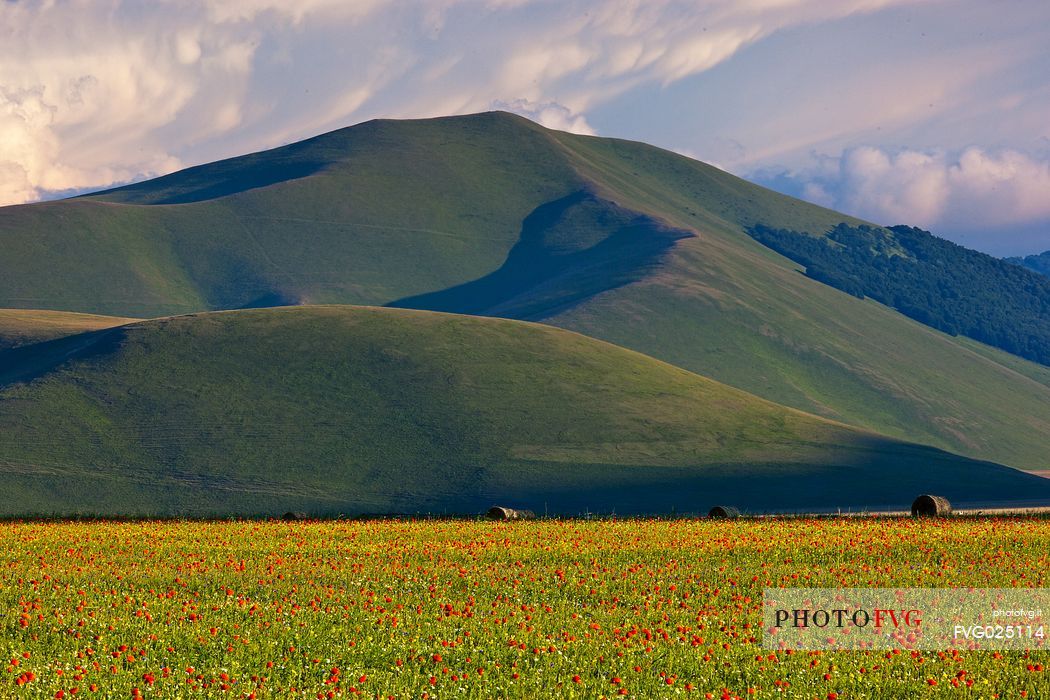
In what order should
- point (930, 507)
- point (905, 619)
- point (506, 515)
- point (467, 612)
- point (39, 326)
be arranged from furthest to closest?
point (39, 326) → point (930, 507) → point (506, 515) → point (467, 612) → point (905, 619)

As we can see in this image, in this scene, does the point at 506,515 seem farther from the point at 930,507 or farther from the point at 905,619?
the point at 905,619

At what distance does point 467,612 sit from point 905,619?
26.7 ft

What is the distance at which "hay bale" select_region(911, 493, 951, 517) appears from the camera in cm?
4994

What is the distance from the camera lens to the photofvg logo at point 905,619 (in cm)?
2134

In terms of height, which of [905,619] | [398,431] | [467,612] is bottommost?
[467,612]

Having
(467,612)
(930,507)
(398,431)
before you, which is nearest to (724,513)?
(930,507)

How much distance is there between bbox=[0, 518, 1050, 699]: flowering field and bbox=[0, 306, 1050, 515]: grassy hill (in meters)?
63.6

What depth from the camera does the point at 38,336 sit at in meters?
154

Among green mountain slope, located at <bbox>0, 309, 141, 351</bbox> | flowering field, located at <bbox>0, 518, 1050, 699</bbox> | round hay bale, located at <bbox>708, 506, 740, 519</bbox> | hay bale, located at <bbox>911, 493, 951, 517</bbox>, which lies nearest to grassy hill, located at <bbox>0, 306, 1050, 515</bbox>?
green mountain slope, located at <bbox>0, 309, 141, 351</bbox>

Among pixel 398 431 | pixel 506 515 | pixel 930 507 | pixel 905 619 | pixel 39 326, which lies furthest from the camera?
pixel 39 326

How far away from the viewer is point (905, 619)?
23469 millimetres

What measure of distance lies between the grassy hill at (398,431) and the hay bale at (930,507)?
47.9 m

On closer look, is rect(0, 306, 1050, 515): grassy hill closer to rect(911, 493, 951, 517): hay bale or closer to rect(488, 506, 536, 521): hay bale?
rect(911, 493, 951, 517): hay bale

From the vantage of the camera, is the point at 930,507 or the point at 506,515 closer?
the point at 506,515
